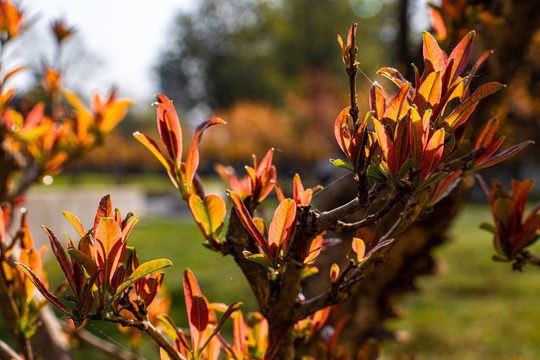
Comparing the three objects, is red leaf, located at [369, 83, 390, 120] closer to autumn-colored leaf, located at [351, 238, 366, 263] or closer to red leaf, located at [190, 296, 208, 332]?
autumn-colored leaf, located at [351, 238, 366, 263]

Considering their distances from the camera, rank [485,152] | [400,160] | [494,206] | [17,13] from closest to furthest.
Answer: [400,160] → [485,152] → [494,206] → [17,13]

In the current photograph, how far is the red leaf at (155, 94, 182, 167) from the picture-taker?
675 mm

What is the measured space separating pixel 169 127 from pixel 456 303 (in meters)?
5.35

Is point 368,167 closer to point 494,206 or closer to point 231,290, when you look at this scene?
point 494,206

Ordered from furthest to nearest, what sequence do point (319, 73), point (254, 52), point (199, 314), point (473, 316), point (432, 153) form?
point (254, 52), point (319, 73), point (473, 316), point (199, 314), point (432, 153)

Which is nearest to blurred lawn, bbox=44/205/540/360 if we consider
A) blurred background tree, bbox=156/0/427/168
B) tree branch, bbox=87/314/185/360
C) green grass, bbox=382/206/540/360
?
green grass, bbox=382/206/540/360

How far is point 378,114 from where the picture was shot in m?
0.66

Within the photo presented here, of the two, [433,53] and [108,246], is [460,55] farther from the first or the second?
[108,246]

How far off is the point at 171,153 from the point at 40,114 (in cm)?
96

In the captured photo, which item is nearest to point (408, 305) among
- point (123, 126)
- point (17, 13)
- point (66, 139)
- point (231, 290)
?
point (231, 290)

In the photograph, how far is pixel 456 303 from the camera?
5324 mm

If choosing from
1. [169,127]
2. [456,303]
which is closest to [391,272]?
[169,127]

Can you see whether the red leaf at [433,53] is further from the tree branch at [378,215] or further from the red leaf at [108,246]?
the red leaf at [108,246]

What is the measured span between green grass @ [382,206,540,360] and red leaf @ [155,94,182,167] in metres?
1.65
